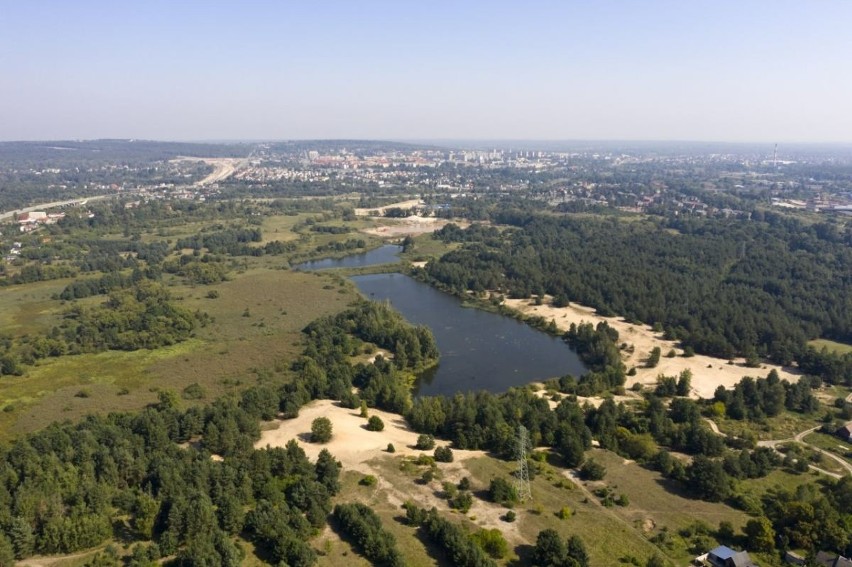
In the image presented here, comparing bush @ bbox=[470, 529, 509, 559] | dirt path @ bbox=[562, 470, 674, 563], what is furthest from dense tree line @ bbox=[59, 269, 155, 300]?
bush @ bbox=[470, 529, 509, 559]

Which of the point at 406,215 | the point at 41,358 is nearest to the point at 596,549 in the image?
the point at 41,358

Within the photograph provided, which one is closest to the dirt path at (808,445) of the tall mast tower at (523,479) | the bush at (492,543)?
the tall mast tower at (523,479)

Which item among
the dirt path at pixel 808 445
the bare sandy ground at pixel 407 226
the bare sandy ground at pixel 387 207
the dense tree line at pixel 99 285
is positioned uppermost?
the bare sandy ground at pixel 387 207

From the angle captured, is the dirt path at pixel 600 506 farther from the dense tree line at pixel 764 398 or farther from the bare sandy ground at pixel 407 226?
the bare sandy ground at pixel 407 226

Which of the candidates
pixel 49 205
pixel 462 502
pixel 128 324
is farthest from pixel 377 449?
pixel 49 205

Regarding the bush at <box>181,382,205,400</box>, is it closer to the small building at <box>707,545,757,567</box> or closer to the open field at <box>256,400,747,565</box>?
the open field at <box>256,400,747,565</box>
